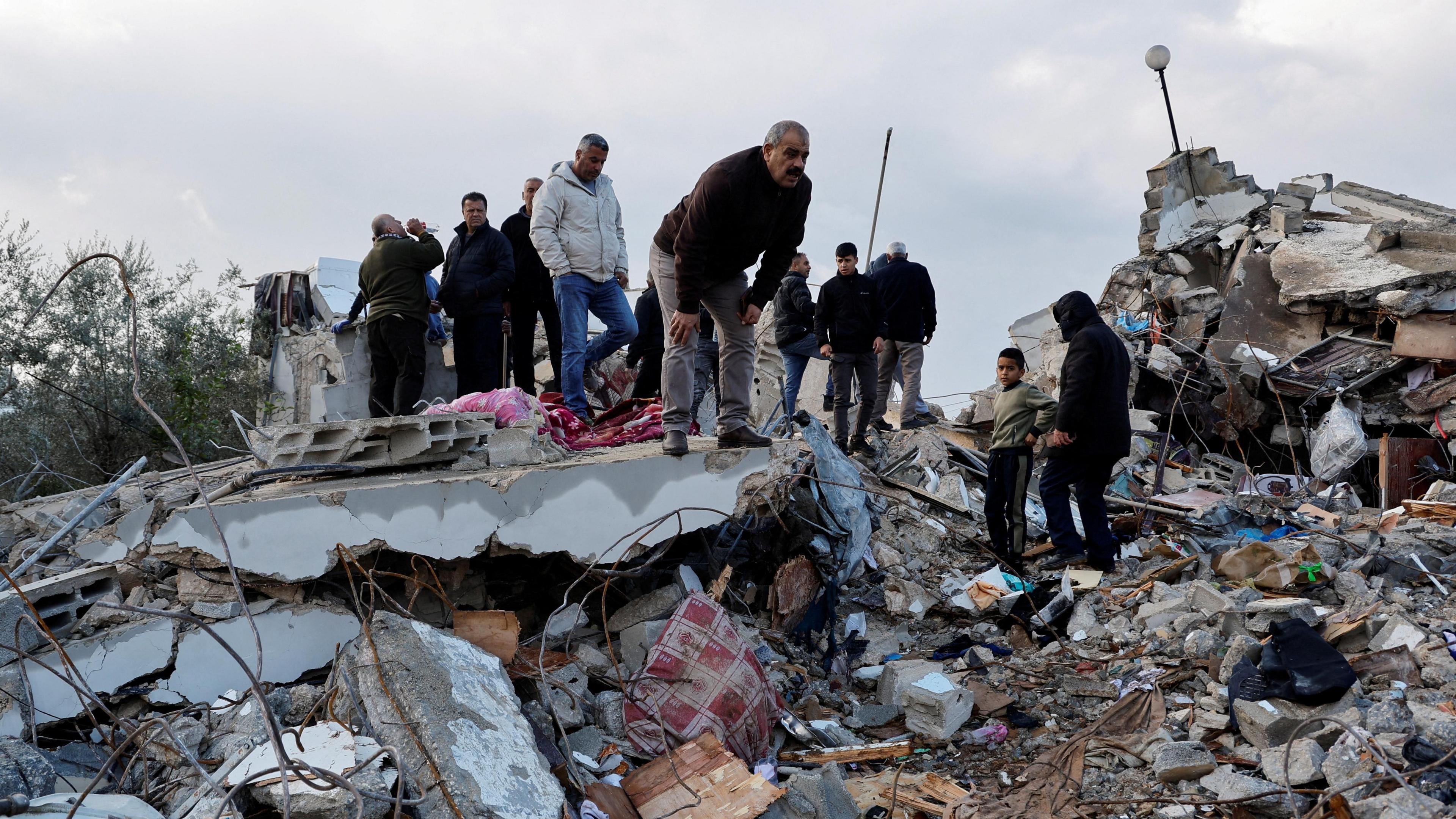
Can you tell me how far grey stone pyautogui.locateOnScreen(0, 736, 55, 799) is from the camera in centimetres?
282

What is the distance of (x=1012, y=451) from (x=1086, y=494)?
1.99 feet

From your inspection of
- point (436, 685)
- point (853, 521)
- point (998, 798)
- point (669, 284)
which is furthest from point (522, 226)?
point (998, 798)

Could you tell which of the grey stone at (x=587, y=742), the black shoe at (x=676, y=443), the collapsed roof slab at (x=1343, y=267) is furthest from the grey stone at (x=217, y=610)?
the collapsed roof slab at (x=1343, y=267)

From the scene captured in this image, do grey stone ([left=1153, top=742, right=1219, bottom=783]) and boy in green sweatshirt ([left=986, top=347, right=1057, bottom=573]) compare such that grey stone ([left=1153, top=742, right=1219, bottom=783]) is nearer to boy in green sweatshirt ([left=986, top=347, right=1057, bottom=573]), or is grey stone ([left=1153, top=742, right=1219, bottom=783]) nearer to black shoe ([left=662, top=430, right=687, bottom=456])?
black shoe ([left=662, top=430, right=687, bottom=456])

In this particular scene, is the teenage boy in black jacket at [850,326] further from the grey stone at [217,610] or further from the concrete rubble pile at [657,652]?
the grey stone at [217,610]

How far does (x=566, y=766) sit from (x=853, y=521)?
249 cm

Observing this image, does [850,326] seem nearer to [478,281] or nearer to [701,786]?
[478,281]

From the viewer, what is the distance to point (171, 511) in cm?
362

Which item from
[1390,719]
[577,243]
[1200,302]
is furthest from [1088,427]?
[1200,302]

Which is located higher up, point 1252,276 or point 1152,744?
point 1252,276

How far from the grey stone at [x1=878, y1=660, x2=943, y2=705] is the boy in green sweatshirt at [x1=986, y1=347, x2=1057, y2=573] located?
201 cm

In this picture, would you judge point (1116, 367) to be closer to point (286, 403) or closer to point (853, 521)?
point (853, 521)

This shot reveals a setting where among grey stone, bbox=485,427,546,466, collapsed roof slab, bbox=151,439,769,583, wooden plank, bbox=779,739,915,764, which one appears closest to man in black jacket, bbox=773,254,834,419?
collapsed roof slab, bbox=151,439,769,583

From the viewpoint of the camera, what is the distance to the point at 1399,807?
280 cm
